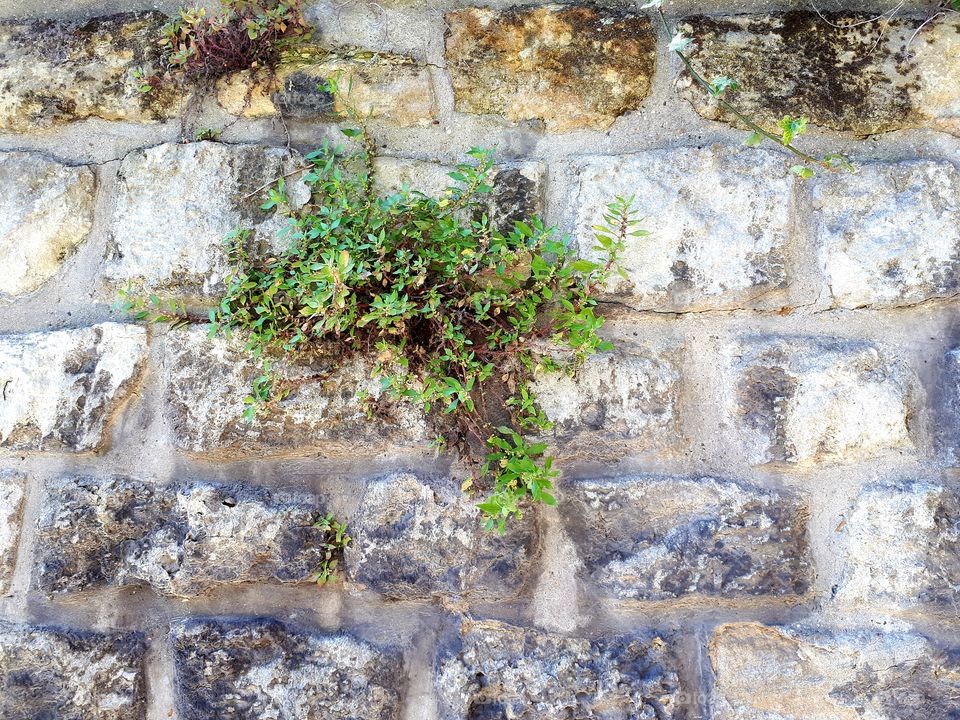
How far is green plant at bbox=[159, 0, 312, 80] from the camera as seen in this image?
1.41m

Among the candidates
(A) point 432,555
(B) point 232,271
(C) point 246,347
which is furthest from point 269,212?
(A) point 432,555

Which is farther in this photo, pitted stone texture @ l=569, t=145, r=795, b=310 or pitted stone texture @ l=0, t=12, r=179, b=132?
pitted stone texture @ l=0, t=12, r=179, b=132

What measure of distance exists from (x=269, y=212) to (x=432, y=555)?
25.0 inches

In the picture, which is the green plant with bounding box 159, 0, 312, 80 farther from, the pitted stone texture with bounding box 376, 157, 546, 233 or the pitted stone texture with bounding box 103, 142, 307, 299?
the pitted stone texture with bounding box 376, 157, 546, 233

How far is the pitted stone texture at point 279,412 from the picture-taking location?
1.38m

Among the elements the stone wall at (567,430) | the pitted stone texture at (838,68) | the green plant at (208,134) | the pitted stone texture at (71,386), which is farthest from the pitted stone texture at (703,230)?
the pitted stone texture at (71,386)

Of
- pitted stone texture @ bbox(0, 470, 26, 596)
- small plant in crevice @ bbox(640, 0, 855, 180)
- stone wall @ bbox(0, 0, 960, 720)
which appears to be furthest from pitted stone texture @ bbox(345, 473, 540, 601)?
small plant in crevice @ bbox(640, 0, 855, 180)

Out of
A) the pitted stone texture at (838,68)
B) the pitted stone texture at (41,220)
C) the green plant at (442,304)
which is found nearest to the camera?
the green plant at (442,304)

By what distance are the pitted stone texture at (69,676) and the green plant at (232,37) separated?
0.99 meters

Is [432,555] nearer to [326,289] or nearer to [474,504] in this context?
[474,504]

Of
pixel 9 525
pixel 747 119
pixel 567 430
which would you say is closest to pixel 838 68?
pixel 747 119

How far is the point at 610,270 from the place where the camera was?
134 cm

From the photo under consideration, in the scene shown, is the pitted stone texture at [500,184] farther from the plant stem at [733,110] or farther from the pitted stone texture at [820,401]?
the pitted stone texture at [820,401]

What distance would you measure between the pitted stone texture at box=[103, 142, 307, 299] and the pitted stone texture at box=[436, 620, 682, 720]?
74 centimetres
